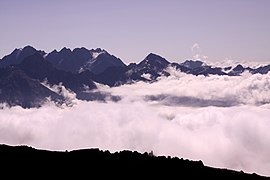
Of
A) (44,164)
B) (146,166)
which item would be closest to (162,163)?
(146,166)

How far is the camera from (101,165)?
124 meters

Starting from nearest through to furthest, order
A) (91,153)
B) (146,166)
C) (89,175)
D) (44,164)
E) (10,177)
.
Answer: (10,177), (89,175), (44,164), (146,166), (91,153)

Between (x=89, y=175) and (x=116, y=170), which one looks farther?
(x=116, y=170)

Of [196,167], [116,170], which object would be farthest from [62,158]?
[196,167]

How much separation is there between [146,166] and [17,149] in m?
42.2

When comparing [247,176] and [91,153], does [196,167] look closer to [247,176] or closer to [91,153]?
[247,176]

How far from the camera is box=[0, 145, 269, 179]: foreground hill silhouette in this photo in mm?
115250

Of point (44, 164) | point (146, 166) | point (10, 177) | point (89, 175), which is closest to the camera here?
point (10, 177)

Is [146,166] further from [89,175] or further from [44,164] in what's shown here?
[44,164]

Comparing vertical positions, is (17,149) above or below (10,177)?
above

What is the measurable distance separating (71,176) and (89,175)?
5.07 metres

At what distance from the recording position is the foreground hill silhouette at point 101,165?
115 m

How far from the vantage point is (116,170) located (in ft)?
393

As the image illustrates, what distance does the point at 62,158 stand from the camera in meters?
128
